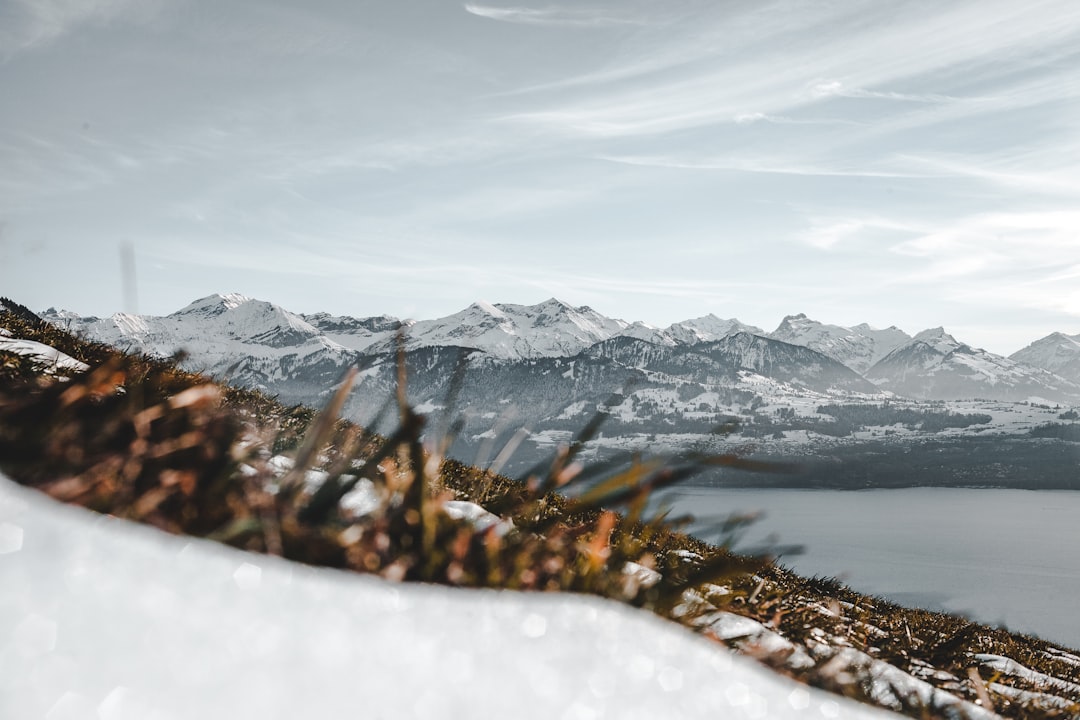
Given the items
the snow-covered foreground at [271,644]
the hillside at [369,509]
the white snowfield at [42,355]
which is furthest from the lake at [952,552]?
the white snowfield at [42,355]

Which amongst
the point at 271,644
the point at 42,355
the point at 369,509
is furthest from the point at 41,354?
the point at 271,644

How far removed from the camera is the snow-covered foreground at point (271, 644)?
36.5 inches

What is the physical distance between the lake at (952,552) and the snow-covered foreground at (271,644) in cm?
596

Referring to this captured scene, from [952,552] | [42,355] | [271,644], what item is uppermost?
[42,355]

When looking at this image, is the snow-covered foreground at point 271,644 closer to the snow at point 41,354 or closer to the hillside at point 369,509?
the hillside at point 369,509

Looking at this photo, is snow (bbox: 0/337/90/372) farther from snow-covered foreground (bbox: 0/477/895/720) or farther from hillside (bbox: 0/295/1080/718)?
snow-covered foreground (bbox: 0/477/895/720)

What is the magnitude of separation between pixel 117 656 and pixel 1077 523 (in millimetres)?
169171

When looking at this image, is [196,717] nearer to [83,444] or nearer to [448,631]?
[448,631]

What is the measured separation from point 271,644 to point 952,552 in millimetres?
113984

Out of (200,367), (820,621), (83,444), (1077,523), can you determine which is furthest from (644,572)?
(1077,523)

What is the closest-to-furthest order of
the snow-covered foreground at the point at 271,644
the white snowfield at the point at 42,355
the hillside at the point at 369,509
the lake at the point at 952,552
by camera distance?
1. the snow-covered foreground at the point at 271,644
2. the hillside at the point at 369,509
3. the white snowfield at the point at 42,355
4. the lake at the point at 952,552

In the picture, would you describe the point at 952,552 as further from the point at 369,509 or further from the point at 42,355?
the point at 42,355

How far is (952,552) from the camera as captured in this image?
9488 cm

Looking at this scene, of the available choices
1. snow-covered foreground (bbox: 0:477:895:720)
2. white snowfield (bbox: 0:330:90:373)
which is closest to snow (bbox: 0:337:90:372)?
white snowfield (bbox: 0:330:90:373)
